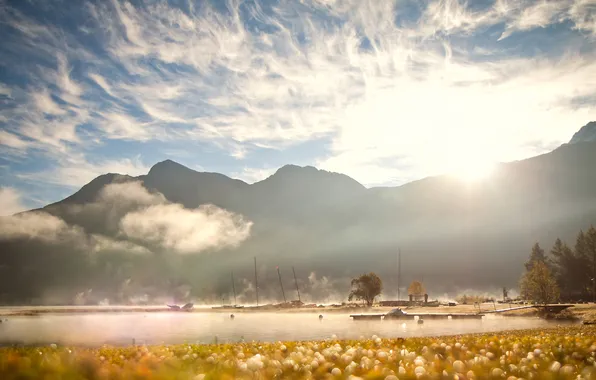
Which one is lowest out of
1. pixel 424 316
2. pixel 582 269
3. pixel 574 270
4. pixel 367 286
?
pixel 424 316

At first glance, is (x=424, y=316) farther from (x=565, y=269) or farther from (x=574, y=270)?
(x=574, y=270)

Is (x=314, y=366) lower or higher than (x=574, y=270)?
higher

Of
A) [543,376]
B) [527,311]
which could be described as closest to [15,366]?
[543,376]

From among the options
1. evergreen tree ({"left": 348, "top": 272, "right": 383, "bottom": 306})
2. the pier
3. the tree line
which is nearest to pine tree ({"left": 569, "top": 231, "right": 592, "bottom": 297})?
the tree line

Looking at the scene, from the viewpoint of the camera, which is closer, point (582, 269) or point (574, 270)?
point (582, 269)

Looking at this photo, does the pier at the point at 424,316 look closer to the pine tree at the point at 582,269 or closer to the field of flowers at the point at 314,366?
the pine tree at the point at 582,269

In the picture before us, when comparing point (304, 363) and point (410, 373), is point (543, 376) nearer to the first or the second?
point (410, 373)

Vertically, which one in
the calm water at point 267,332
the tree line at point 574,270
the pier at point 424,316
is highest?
the tree line at point 574,270

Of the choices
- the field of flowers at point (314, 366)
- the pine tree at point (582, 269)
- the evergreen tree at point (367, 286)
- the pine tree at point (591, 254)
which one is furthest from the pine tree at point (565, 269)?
the field of flowers at point (314, 366)

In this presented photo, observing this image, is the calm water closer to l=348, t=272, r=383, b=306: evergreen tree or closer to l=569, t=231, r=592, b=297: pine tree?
l=569, t=231, r=592, b=297: pine tree

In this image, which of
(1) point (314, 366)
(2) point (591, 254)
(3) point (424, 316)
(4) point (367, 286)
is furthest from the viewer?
(4) point (367, 286)

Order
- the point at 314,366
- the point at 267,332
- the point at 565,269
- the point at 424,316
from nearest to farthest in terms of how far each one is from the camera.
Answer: the point at 314,366, the point at 267,332, the point at 424,316, the point at 565,269

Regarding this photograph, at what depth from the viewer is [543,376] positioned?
209 inches

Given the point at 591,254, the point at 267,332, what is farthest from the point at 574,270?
the point at 267,332
